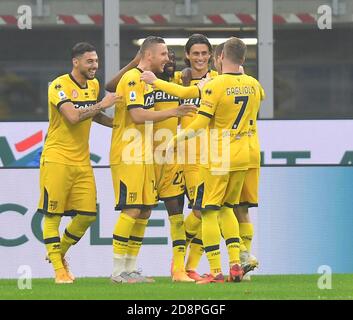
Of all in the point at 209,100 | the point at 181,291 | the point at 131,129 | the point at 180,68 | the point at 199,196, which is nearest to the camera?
the point at 181,291

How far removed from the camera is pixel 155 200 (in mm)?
12000

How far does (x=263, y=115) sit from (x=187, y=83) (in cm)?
218

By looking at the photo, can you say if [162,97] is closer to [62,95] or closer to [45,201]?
[62,95]

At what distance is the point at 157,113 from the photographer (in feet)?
38.0

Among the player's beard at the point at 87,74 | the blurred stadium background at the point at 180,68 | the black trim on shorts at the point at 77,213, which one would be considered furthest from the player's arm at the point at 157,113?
the blurred stadium background at the point at 180,68

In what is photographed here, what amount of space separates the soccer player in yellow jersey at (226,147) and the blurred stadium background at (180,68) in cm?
228

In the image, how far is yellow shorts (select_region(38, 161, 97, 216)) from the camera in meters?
11.9

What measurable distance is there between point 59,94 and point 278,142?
3.08m

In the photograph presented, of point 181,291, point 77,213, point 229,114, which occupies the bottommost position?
point 181,291

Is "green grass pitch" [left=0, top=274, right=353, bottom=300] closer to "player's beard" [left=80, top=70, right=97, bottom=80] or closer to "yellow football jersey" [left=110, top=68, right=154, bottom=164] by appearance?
"yellow football jersey" [left=110, top=68, right=154, bottom=164]

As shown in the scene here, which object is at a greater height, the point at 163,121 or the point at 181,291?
the point at 163,121

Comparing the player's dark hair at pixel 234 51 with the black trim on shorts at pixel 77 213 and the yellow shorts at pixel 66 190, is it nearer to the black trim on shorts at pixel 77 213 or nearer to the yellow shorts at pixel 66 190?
the yellow shorts at pixel 66 190

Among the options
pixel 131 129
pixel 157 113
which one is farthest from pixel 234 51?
pixel 131 129

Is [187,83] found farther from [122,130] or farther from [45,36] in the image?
[45,36]
